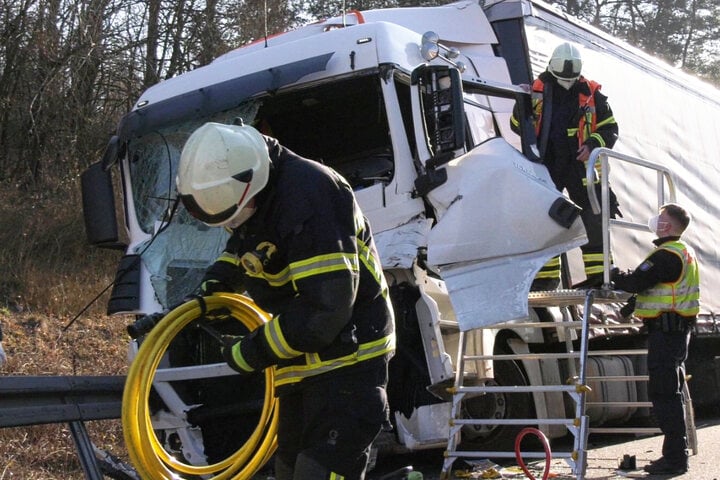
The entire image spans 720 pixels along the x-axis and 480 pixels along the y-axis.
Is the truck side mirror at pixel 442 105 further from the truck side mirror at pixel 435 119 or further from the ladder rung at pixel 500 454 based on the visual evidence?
the ladder rung at pixel 500 454

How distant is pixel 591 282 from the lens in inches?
275

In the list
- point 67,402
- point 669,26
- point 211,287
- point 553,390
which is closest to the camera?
point 211,287

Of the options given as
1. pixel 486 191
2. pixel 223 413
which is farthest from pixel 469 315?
pixel 223 413

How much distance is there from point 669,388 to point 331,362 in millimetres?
3444

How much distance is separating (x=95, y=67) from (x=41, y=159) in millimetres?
1429

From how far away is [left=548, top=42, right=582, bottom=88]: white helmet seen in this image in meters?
7.01

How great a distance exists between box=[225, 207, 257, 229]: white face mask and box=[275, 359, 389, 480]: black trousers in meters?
0.60

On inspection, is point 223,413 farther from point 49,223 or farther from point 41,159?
point 41,159

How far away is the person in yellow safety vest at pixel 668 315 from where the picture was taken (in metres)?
6.08

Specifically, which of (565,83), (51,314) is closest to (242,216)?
(565,83)

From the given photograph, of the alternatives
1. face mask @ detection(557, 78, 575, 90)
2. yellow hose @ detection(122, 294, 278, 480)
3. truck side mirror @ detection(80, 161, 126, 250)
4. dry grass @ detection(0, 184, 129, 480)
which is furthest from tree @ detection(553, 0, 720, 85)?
yellow hose @ detection(122, 294, 278, 480)

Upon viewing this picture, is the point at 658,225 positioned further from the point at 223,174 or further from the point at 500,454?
the point at 223,174

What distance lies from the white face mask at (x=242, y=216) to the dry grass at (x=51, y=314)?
326 cm

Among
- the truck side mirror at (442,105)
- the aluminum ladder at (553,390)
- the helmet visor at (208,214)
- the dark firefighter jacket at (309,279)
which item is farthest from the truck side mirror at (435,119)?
the helmet visor at (208,214)
